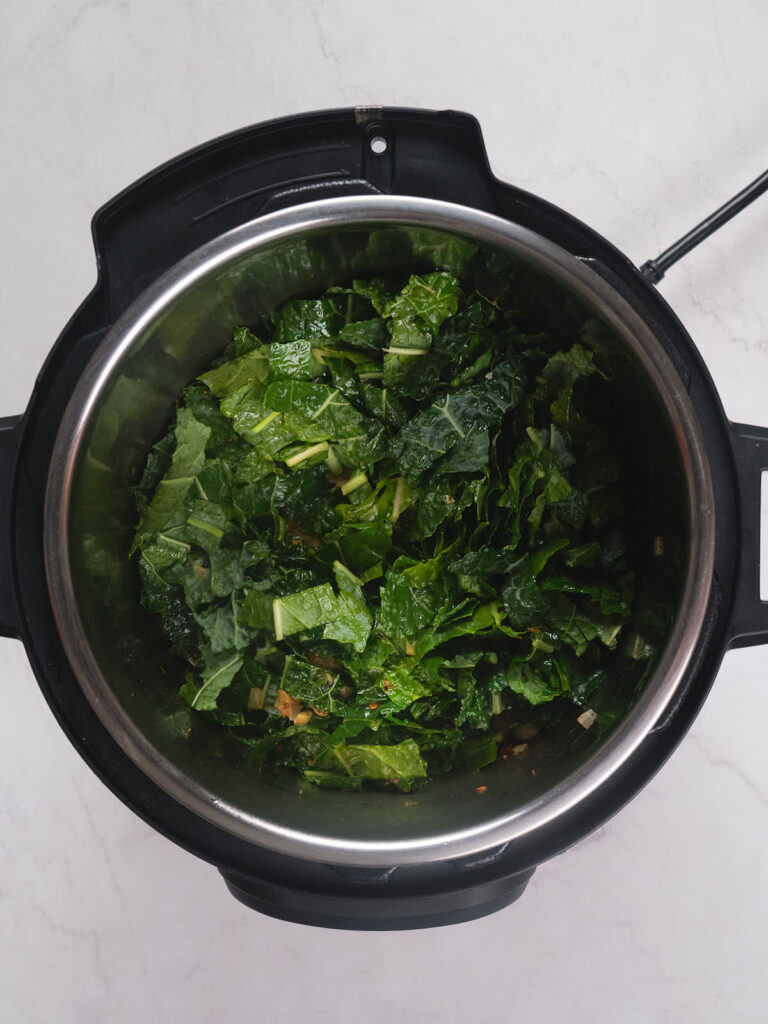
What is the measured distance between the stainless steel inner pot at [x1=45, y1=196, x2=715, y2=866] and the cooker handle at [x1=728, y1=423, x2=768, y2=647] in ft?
0.51

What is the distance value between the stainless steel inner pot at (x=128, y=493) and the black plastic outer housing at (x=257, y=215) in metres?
0.10

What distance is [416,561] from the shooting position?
6.61 feet

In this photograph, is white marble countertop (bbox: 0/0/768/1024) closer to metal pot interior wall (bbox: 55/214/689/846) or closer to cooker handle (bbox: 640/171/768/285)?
cooker handle (bbox: 640/171/768/285)

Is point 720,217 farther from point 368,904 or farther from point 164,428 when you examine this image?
point 368,904

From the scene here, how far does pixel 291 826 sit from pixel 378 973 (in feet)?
3.30

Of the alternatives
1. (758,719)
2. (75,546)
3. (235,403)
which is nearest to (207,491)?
(235,403)

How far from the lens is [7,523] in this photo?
176cm

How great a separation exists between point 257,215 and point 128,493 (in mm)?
717

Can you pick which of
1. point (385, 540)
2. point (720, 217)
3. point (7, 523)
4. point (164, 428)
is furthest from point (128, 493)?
point (720, 217)

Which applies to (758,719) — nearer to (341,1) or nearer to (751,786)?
(751,786)

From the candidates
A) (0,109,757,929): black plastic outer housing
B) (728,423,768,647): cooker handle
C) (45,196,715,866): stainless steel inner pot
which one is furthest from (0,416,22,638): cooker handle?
(728,423,768,647): cooker handle

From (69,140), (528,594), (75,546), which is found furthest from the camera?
(69,140)

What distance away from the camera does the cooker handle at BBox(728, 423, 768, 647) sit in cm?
173

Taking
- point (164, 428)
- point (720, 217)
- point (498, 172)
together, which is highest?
point (498, 172)
